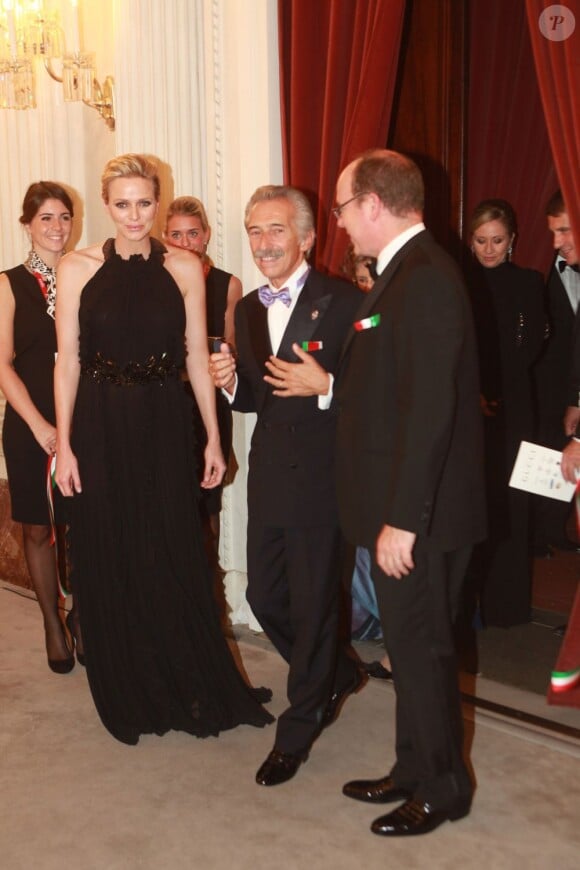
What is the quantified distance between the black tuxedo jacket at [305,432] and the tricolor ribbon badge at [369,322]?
0.38 metres

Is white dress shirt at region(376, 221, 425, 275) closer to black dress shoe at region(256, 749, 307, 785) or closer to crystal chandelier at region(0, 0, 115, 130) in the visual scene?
black dress shoe at region(256, 749, 307, 785)

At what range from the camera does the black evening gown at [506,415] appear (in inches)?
159

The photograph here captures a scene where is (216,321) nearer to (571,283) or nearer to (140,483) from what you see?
(140,483)

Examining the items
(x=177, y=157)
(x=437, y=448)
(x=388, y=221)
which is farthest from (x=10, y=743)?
(x=177, y=157)

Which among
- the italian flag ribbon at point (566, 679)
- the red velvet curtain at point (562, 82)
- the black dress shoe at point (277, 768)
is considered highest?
the red velvet curtain at point (562, 82)

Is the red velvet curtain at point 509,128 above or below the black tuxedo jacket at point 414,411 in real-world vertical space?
above

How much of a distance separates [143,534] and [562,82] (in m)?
1.92

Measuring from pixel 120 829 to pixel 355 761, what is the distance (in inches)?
29.4

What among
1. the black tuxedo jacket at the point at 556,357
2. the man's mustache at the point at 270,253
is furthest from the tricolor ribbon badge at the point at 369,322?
the black tuxedo jacket at the point at 556,357

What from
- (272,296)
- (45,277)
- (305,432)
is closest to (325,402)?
(305,432)

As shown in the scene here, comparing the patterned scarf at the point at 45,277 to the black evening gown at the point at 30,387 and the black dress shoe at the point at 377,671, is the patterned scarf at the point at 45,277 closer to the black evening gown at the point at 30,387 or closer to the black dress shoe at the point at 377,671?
the black evening gown at the point at 30,387

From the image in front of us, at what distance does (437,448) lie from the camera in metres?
2.34

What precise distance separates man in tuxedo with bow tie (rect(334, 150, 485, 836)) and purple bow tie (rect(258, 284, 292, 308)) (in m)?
0.39

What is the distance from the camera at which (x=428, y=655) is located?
253 centimetres
